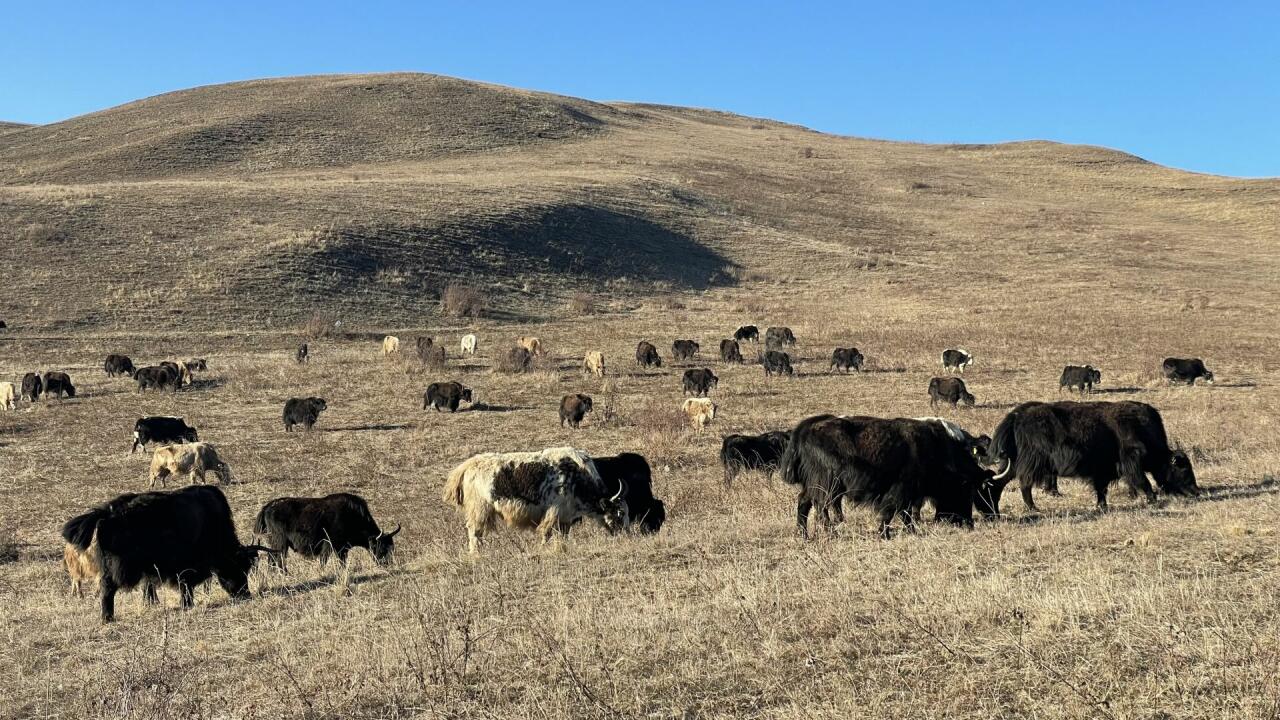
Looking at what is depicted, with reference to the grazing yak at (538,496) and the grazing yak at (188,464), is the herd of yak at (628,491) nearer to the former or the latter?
the grazing yak at (538,496)

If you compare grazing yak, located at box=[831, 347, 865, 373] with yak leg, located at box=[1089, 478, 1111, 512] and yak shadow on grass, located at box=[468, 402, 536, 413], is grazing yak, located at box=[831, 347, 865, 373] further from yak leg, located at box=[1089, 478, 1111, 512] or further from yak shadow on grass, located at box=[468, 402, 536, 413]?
yak leg, located at box=[1089, 478, 1111, 512]

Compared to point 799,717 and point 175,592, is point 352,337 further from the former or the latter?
point 799,717

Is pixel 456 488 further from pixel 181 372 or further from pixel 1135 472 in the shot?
pixel 181 372

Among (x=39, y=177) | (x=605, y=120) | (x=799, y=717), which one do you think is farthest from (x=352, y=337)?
(x=605, y=120)

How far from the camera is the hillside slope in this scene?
142 feet

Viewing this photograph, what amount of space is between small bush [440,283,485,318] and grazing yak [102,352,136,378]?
15130 mm

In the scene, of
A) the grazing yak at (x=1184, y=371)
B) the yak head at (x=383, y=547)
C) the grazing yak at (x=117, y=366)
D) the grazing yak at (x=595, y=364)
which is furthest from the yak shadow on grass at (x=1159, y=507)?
the grazing yak at (x=117, y=366)

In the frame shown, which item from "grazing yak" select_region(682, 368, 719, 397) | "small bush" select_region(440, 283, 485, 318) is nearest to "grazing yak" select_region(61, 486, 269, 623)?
"grazing yak" select_region(682, 368, 719, 397)

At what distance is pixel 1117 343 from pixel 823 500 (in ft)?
92.1

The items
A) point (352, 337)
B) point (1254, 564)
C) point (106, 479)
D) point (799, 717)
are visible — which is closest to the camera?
point (799, 717)

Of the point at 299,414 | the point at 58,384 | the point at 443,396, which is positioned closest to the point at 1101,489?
the point at 443,396

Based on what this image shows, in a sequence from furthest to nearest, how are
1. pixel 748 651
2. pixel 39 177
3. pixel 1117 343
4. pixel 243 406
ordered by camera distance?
pixel 39 177 → pixel 1117 343 → pixel 243 406 → pixel 748 651

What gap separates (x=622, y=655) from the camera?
5.23 meters

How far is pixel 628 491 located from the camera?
37.7ft
